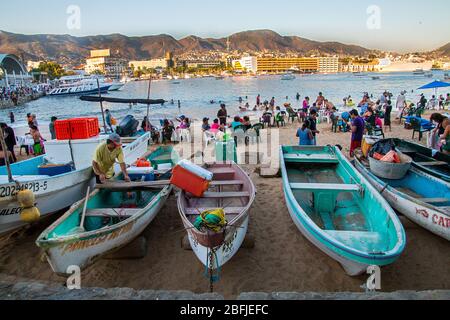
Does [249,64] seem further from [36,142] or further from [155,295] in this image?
[155,295]

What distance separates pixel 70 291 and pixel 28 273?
3.37 m

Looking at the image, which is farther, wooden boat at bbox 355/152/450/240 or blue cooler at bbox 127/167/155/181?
blue cooler at bbox 127/167/155/181

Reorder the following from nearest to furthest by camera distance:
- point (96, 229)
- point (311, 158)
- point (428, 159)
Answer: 1. point (96, 229)
2. point (428, 159)
3. point (311, 158)

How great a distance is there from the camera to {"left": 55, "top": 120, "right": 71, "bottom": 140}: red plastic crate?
302 inches

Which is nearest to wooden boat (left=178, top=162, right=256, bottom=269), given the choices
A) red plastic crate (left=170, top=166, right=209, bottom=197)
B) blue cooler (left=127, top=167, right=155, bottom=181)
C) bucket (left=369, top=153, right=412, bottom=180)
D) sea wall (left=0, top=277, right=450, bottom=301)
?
red plastic crate (left=170, top=166, right=209, bottom=197)

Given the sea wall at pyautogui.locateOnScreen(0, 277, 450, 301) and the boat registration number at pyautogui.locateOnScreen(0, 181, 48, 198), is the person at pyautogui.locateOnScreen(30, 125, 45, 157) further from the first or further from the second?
the sea wall at pyautogui.locateOnScreen(0, 277, 450, 301)

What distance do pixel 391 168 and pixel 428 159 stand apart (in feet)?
6.35

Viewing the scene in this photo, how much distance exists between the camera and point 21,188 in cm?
529

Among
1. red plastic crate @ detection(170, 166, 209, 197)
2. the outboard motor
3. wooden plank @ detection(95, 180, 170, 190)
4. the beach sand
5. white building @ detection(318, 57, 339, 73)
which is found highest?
white building @ detection(318, 57, 339, 73)

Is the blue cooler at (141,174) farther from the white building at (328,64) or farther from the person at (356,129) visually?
the white building at (328,64)

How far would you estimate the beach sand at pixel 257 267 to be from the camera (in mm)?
4570

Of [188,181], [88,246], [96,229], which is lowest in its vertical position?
[96,229]

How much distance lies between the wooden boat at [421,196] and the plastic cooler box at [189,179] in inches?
147

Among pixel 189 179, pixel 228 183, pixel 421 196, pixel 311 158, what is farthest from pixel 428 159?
pixel 189 179
